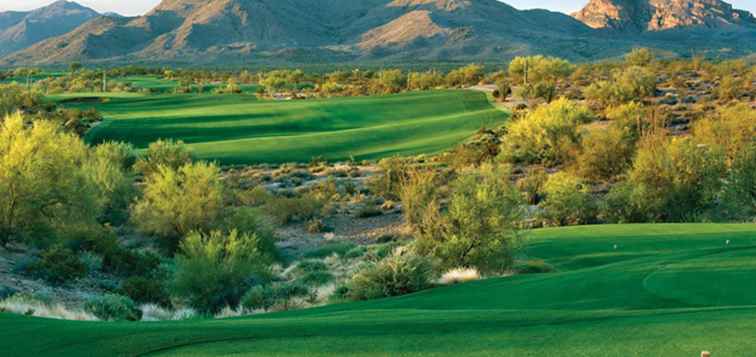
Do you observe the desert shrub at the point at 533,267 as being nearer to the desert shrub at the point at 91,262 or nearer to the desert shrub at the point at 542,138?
the desert shrub at the point at 91,262

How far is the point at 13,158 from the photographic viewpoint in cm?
2297

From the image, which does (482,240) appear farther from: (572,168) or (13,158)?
(572,168)

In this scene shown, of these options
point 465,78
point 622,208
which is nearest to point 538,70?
point 465,78

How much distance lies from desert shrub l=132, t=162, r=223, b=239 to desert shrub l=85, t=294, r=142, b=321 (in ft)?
28.1

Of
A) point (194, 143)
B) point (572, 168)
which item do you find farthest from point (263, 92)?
point (572, 168)

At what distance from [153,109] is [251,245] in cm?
4984

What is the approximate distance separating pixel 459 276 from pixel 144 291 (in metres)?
7.95

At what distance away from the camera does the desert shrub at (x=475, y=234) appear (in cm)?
2045

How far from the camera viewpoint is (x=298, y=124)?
64062 mm

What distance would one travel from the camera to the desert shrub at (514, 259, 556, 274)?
19328 mm

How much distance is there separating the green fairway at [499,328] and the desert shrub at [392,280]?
189 centimetres

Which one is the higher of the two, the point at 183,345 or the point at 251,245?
the point at 183,345

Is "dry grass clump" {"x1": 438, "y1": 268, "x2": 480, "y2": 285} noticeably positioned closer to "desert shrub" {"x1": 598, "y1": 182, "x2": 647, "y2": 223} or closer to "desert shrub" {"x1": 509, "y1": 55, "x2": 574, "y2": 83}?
"desert shrub" {"x1": 598, "y1": 182, "x2": 647, "y2": 223}

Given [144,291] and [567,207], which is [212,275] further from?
[567,207]
